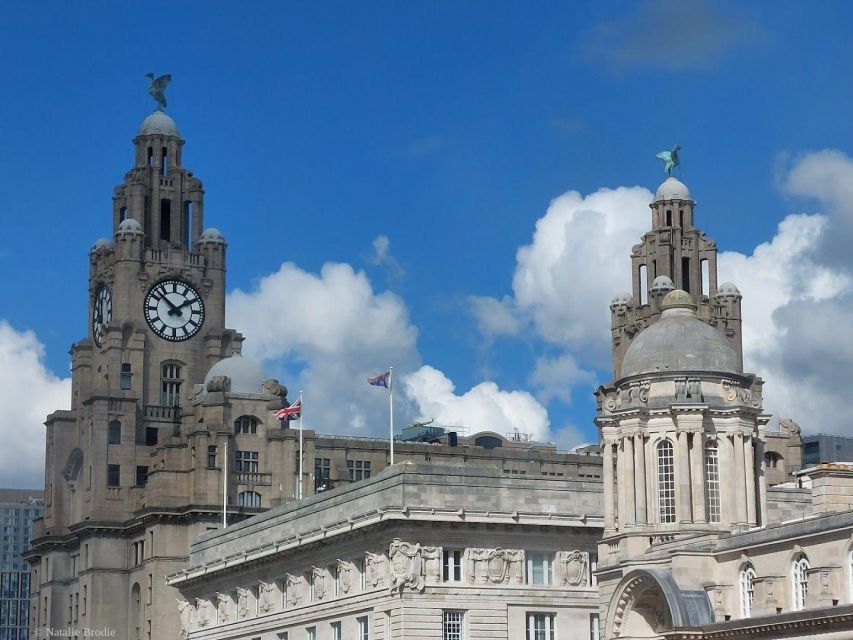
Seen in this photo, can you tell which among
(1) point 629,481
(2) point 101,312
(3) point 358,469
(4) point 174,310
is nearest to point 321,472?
(3) point 358,469

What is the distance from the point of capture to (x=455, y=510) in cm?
10981

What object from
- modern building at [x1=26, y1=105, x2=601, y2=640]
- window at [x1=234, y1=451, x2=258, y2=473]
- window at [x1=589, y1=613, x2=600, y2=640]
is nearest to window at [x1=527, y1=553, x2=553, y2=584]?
window at [x1=589, y1=613, x2=600, y2=640]

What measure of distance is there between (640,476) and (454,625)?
66.0ft

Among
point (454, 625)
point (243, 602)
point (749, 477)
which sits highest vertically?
point (749, 477)

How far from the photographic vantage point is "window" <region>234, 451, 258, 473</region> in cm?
16812

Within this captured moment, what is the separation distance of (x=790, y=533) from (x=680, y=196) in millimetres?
99307

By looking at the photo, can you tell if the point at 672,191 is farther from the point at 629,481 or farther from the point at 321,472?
the point at 629,481

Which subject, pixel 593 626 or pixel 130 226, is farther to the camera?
pixel 130 226

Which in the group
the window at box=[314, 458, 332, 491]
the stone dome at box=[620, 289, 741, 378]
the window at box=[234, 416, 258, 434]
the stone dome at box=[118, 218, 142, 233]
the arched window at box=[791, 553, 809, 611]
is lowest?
the arched window at box=[791, 553, 809, 611]

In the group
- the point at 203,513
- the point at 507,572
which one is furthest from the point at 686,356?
the point at 203,513

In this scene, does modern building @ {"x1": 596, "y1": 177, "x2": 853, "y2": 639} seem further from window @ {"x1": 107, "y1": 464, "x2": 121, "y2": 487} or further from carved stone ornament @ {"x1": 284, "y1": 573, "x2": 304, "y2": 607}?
window @ {"x1": 107, "y1": 464, "x2": 121, "y2": 487}

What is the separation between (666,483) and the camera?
9481 cm

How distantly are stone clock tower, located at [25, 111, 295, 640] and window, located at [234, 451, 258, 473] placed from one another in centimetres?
52

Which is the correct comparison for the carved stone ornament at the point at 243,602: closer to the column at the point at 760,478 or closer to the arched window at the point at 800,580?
the column at the point at 760,478
